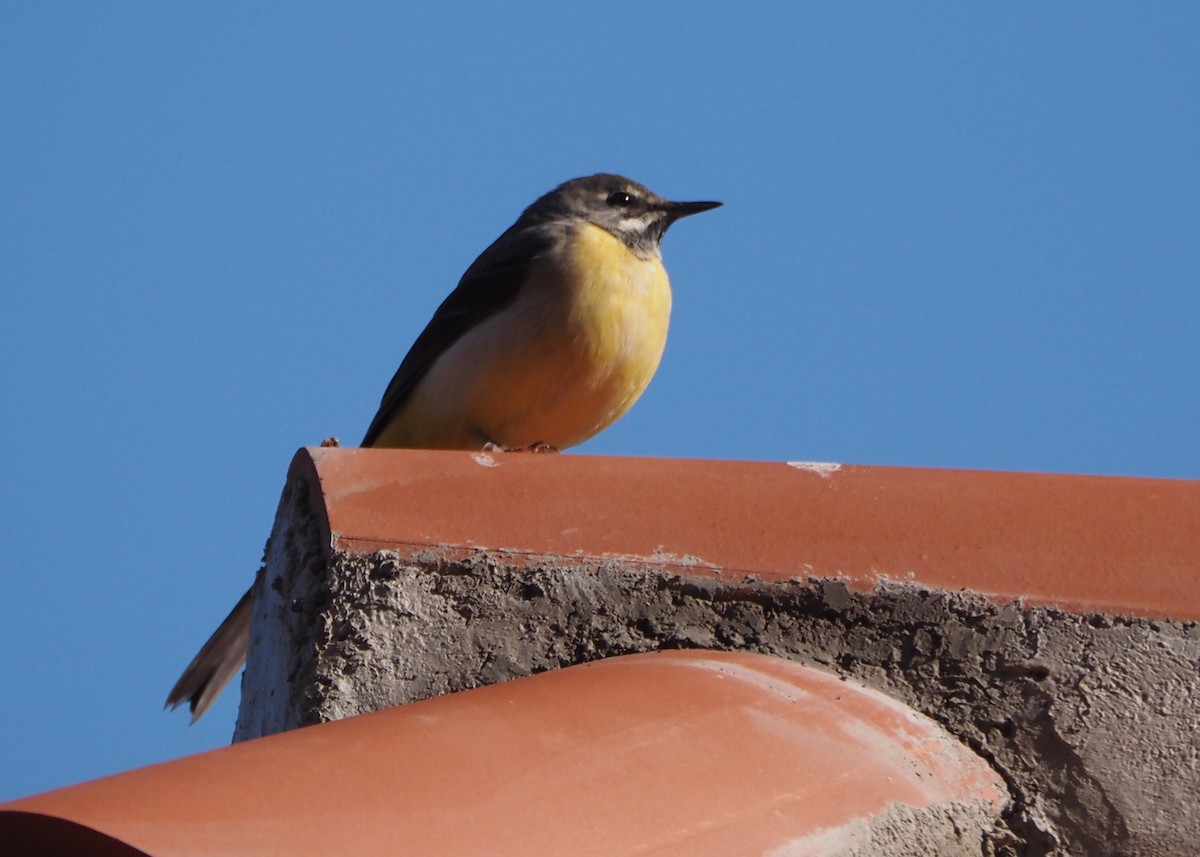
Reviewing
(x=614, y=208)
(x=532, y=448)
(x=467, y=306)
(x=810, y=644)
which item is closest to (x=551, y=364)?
(x=532, y=448)

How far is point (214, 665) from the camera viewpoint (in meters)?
3.95

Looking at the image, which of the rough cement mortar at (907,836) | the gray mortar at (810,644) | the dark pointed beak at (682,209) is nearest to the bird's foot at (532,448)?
the dark pointed beak at (682,209)

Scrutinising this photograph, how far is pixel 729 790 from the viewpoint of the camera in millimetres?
2021

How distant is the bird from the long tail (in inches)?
43.9

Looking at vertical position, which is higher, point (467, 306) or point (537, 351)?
point (467, 306)

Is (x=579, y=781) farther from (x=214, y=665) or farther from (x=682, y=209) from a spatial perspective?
(x=682, y=209)

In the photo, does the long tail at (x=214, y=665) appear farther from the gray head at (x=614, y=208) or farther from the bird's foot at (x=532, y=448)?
the gray head at (x=614, y=208)

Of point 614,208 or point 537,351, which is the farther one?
point 614,208

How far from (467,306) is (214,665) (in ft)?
6.17

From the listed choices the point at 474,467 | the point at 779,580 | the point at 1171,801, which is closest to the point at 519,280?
the point at 474,467

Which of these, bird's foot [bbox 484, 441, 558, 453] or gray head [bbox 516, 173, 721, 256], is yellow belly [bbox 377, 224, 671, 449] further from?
gray head [bbox 516, 173, 721, 256]

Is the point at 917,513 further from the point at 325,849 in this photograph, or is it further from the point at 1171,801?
the point at 325,849

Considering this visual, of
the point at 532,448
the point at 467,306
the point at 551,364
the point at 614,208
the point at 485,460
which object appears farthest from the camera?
the point at 614,208

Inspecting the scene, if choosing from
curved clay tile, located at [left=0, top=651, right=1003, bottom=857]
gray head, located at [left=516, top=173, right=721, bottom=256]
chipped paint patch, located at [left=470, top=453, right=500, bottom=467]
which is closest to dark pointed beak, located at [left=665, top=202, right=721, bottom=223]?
gray head, located at [left=516, top=173, right=721, bottom=256]
